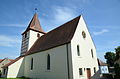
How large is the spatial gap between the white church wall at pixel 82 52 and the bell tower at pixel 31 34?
46.9ft

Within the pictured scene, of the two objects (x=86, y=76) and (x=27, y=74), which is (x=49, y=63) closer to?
(x=86, y=76)

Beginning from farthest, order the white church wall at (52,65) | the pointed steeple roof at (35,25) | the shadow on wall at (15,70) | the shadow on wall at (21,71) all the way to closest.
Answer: the pointed steeple roof at (35,25) → the shadow on wall at (21,71) → the shadow on wall at (15,70) → the white church wall at (52,65)

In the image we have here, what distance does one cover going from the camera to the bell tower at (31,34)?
89.4 ft

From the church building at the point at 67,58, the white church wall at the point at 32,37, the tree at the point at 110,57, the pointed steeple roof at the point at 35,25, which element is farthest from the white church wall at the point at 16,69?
the tree at the point at 110,57

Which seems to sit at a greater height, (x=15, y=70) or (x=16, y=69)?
(x=16, y=69)

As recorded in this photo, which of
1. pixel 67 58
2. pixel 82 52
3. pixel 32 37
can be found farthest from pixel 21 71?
pixel 82 52

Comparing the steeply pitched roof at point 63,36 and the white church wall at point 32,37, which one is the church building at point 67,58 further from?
the white church wall at point 32,37

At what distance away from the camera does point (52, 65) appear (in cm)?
1733

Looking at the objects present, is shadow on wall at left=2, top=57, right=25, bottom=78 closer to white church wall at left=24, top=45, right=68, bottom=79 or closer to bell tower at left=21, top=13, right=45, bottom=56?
white church wall at left=24, top=45, right=68, bottom=79

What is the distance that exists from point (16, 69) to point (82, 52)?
1579cm

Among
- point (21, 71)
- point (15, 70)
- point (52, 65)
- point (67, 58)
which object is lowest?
point (21, 71)

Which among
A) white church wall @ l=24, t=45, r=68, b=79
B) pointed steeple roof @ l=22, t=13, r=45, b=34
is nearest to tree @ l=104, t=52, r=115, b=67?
pointed steeple roof @ l=22, t=13, r=45, b=34

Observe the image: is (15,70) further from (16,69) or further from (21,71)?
(21,71)

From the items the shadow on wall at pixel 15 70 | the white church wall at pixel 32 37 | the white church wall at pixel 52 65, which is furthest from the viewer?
the white church wall at pixel 32 37
